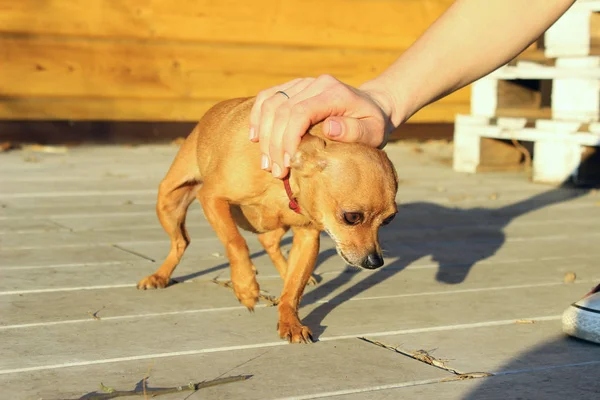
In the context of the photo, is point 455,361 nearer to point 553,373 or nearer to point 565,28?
point 553,373

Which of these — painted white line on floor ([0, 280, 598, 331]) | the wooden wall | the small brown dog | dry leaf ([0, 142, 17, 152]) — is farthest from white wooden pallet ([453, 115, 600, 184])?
dry leaf ([0, 142, 17, 152])

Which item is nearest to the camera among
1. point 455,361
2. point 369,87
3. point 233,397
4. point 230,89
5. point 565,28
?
point 233,397

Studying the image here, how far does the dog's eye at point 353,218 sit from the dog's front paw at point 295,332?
1.18 ft

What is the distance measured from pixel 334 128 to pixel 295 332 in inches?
29.2

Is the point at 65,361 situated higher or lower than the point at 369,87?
lower

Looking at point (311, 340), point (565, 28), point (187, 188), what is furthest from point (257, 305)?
point (565, 28)

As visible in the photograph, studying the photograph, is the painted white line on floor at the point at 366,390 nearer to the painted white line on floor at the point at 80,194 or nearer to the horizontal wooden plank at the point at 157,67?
the painted white line on floor at the point at 80,194

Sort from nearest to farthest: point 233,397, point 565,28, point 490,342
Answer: point 233,397, point 490,342, point 565,28

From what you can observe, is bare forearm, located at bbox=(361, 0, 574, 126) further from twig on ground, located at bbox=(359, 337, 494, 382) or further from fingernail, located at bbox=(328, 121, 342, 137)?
twig on ground, located at bbox=(359, 337, 494, 382)

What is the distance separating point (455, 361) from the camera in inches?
101

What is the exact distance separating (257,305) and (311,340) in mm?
510

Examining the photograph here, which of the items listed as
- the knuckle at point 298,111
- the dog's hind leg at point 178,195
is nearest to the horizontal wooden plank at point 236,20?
the dog's hind leg at point 178,195

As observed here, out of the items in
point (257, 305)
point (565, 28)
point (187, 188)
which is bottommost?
point (257, 305)

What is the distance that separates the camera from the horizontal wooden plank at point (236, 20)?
7.30 metres
